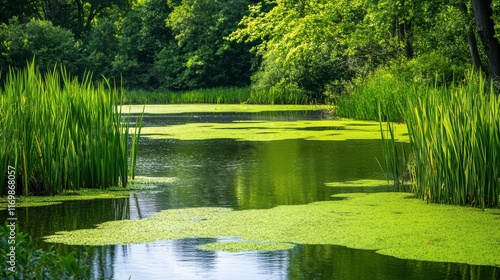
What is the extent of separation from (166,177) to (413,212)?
3.97 meters

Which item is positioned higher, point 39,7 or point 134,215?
point 39,7

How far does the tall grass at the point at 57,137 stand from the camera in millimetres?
9086

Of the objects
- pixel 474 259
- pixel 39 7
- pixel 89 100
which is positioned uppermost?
pixel 39 7

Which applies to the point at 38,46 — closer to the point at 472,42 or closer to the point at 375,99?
the point at 375,99

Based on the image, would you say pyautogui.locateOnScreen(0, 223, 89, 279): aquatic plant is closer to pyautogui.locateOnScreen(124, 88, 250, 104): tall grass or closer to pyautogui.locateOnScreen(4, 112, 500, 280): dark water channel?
pyautogui.locateOnScreen(4, 112, 500, 280): dark water channel

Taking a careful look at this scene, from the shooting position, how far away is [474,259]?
624 centimetres

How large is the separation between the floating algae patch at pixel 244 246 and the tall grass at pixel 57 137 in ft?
9.71

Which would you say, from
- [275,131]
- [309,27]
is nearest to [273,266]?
[275,131]

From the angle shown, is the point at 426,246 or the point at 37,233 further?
the point at 37,233

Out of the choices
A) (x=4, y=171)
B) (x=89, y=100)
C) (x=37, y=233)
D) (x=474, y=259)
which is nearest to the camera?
(x=474, y=259)

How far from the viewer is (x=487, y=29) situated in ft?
55.2

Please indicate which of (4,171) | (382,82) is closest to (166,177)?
(4,171)

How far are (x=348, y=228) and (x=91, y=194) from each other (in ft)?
10.4

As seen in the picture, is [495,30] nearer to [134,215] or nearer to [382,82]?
[382,82]
